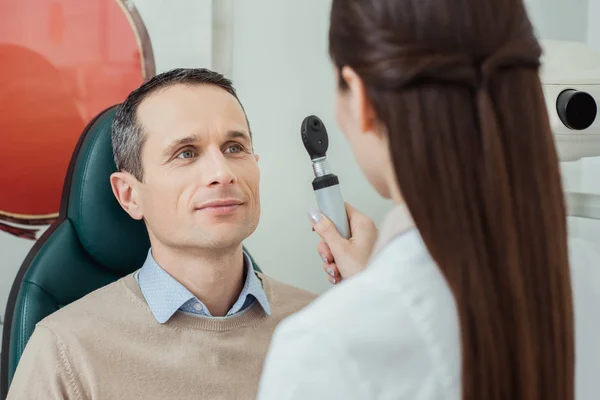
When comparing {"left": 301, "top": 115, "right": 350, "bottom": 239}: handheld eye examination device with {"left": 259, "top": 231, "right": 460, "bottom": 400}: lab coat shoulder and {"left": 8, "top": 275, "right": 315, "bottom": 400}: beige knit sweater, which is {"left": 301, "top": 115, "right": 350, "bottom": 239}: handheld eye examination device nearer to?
{"left": 8, "top": 275, "right": 315, "bottom": 400}: beige knit sweater

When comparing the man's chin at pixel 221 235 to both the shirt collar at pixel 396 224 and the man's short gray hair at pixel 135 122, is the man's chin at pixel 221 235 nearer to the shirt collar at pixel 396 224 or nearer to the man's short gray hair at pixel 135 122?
the man's short gray hair at pixel 135 122

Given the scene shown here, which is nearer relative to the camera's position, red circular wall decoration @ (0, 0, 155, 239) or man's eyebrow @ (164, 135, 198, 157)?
man's eyebrow @ (164, 135, 198, 157)

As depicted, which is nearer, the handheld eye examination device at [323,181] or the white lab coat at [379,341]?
the white lab coat at [379,341]

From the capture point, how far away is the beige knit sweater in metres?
1.14

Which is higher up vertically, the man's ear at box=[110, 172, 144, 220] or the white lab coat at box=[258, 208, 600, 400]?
the white lab coat at box=[258, 208, 600, 400]

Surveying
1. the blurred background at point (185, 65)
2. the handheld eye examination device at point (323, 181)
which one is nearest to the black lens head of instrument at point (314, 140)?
the handheld eye examination device at point (323, 181)

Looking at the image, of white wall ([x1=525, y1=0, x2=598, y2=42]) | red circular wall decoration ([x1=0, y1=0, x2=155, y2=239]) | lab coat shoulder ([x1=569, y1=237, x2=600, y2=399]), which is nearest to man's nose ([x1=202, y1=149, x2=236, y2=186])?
red circular wall decoration ([x1=0, y1=0, x2=155, y2=239])

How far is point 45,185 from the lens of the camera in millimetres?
1551

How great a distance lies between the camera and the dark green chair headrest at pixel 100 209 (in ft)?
4.40

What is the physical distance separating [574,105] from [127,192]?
85 centimetres

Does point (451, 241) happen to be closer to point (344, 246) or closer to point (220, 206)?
point (344, 246)

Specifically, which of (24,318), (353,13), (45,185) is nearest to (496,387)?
(353,13)

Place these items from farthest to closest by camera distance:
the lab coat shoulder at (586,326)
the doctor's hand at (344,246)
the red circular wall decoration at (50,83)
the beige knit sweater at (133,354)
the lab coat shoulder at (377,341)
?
the red circular wall decoration at (50,83), the beige knit sweater at (133,354), the doctor's hand at (344,246), the lab coat shoulder at (586,326), the lab coat shoulder at (377,341)

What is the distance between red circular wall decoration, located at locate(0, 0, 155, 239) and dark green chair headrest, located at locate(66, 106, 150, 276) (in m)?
0.20
